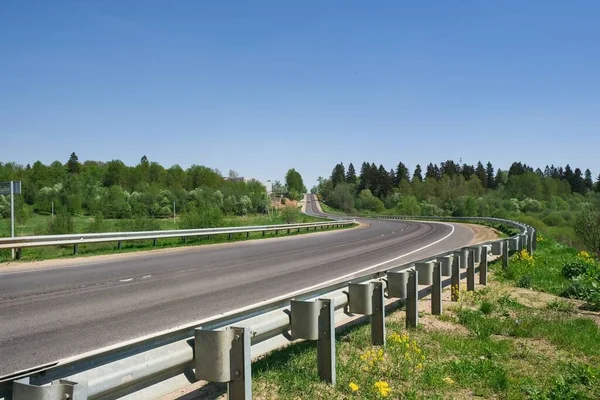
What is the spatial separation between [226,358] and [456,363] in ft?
10.2

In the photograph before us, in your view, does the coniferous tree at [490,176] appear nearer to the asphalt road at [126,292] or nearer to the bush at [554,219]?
the bush at [554,219]

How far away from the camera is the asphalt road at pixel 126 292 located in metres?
6.84

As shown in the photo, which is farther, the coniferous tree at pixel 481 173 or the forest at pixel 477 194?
the coniferous tree at pixel 481 173

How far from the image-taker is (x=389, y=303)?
27.7 ft

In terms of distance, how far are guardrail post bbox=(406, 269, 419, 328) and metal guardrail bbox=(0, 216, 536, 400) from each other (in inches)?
48.6

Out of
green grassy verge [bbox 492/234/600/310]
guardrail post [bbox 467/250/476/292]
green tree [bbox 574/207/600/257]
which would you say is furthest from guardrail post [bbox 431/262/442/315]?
green tree [bbox 574/207/600/257]

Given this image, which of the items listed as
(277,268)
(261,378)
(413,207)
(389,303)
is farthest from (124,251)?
(413,207)

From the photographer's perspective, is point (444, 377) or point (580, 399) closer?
point (580, 399)

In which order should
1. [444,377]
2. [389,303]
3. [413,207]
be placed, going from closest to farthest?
[444,377], [389,303], [413,207]

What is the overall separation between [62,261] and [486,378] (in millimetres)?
15024

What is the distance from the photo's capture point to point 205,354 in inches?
131

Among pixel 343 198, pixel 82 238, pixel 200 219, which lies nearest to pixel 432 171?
pixel 343 198

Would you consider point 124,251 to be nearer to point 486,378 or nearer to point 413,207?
point 486,378

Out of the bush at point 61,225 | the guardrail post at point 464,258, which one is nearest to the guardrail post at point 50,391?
the guardrail post at point 464,258
